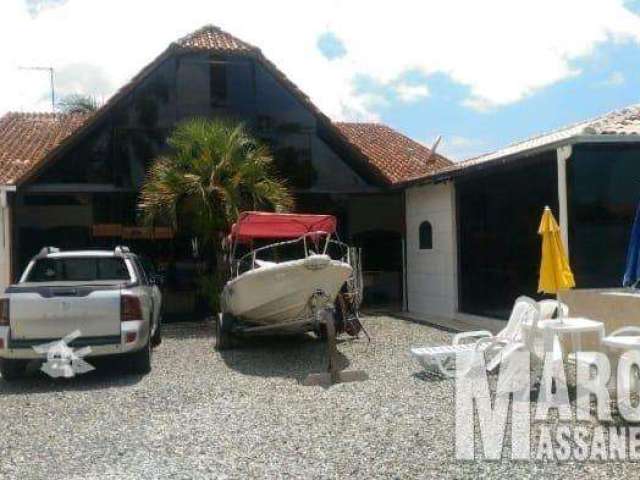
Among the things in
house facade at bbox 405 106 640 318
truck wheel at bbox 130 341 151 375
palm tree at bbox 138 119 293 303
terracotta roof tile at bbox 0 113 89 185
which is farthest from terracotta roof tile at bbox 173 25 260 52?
truck wheel at bbox 130 341 151 375

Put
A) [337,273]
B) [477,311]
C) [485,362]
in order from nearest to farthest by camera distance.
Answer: [485,362] < [337,273] < [477,311]

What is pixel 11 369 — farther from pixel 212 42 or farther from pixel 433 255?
pixel 212 42

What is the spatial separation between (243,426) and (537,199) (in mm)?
7004

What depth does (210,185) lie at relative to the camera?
13352mm

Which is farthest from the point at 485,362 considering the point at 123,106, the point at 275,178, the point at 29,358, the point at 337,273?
the point at 123,106

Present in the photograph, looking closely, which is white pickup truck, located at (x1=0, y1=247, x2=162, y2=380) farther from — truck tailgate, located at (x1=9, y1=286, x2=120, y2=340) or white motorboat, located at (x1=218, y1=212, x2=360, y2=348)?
white motorboat, located at (x1=218, y1=212, x2=360, y2=348)

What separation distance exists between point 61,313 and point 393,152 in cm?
1447

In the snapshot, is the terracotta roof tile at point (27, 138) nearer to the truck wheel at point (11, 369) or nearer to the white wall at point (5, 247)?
the white wall at point (5, 247)

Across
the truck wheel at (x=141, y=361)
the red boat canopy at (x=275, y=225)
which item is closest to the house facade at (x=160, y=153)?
Answer: the red boat canopy at (x=275, y=225)

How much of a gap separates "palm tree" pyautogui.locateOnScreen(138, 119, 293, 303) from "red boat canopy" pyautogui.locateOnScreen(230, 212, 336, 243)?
171 cm

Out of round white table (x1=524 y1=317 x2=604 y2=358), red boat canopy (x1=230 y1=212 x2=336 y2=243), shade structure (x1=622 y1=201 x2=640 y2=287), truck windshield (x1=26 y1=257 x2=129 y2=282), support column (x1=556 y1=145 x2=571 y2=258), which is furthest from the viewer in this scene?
red boat canopy (x1=230 y1=212 x2=336 y2=243)

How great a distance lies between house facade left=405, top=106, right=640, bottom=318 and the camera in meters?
10.0

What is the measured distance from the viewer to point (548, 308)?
8.48 metres

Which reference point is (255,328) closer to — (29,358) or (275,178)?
(29,358)
